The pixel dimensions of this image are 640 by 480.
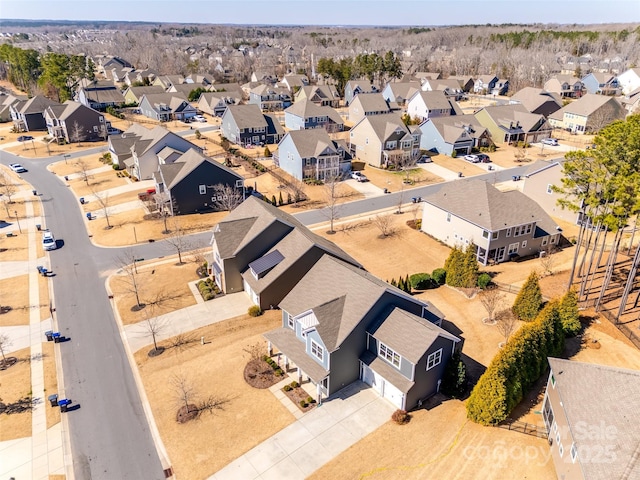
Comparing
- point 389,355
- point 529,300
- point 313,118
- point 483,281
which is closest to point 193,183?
point 483,281

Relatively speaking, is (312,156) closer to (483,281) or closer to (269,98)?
(483,281)

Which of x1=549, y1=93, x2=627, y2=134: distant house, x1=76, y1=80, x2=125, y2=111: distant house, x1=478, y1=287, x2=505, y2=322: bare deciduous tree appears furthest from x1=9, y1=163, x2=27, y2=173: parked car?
x1=549, y1=93, x2=627, y2=134: distant house

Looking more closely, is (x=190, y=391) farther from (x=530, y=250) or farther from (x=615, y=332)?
(x=530, y=250)

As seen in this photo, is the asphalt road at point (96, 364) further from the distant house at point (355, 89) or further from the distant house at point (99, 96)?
the distant house at point (355, 89)

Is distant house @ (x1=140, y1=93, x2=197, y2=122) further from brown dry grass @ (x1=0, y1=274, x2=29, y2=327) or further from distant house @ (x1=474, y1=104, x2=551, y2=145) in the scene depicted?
brown dry grass @ (x1=0, y1=274, x2=29, y2=327)

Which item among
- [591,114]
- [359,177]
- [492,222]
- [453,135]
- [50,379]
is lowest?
[50,379]

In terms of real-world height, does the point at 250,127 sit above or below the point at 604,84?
below

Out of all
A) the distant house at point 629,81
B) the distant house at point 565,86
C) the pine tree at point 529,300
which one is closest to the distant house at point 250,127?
the pine tree at point 529,300
